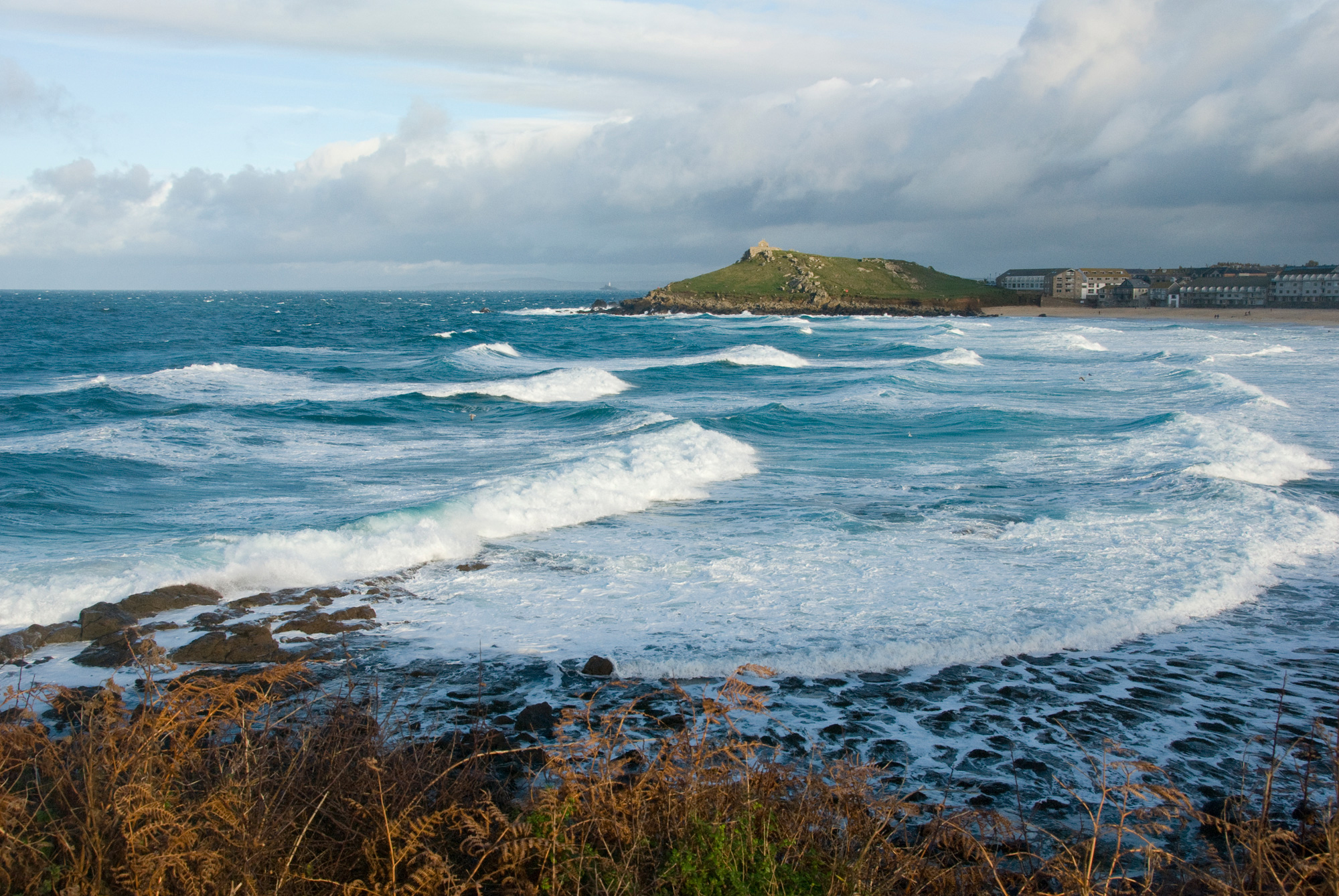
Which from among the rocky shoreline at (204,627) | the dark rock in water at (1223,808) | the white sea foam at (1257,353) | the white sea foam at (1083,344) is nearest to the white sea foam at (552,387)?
the rocky shoreline at (204,627)

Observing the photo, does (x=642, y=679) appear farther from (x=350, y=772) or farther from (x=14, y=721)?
(x=14, y=721)

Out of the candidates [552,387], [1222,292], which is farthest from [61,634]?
[1222,292]

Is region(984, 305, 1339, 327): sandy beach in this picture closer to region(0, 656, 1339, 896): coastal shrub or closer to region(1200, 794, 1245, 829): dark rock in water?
region(1200, 794, 1245, 829): dark rock in water

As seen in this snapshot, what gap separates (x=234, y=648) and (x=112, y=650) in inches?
42.9

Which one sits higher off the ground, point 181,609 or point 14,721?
point 14,721

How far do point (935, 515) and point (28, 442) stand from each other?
782 inches

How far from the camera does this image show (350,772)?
409 centimetres

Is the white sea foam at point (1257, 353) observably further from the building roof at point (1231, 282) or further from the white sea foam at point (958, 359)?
the building roof at point (1231, 282)

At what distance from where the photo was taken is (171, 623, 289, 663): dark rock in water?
733cm

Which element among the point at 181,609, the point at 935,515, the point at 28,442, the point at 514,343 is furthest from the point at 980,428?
the point at 514,343

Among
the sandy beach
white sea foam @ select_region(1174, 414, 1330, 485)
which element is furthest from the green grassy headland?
white sea foam @ select_region(1174, 414, 1330, 485)

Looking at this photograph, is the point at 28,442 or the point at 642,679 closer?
the point at 642,679

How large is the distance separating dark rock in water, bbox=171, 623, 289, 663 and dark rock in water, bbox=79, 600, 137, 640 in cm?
97

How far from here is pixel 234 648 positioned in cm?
750
